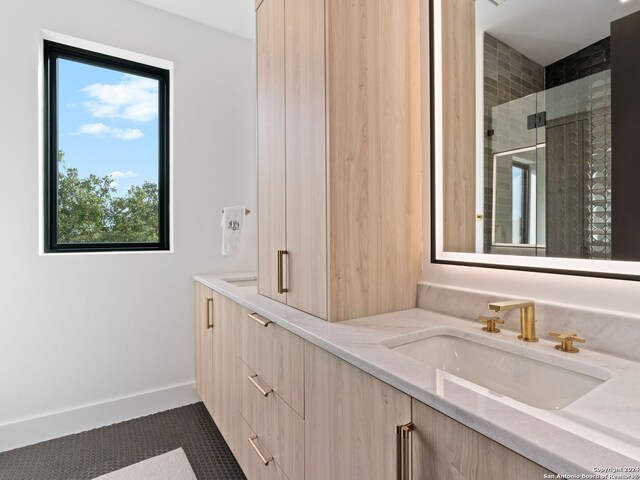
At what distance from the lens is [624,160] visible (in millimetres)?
881

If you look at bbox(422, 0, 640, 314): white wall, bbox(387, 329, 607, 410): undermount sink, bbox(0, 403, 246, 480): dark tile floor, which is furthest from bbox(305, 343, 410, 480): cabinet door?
bbox(0, 403, 246, 480): dark tile floor

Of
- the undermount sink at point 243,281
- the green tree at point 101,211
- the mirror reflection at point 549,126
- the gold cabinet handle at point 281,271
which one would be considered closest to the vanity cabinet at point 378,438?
the gold cabinet handle at point 281,271

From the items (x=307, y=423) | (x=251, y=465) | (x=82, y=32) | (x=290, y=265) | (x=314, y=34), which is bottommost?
(x=251, y=465)

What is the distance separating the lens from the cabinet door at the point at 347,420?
0.74 metres

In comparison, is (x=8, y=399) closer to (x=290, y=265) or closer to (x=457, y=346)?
(x=290, y=265)

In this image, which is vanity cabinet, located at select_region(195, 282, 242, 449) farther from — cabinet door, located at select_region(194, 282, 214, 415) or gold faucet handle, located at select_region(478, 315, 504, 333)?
gold faucet handle, located at select_region(478, 315, 504, 333)

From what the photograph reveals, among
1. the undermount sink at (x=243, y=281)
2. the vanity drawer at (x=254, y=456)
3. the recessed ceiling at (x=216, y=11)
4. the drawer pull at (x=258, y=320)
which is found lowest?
the vanity drawer at (x=254, y=456)

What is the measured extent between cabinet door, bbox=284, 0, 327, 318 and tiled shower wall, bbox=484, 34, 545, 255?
0.58m

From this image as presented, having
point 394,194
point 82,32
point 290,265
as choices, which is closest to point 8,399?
point 290,265

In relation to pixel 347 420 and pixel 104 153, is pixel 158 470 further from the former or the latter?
pixel 104 153

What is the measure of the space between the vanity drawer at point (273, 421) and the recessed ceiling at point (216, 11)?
2195mm

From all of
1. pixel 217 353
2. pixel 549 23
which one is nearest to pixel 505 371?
pixel 549 23

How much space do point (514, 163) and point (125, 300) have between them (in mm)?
2248

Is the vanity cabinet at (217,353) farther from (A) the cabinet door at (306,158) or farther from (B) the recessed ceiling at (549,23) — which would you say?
(B) the recessed ceiling at (549,23)
